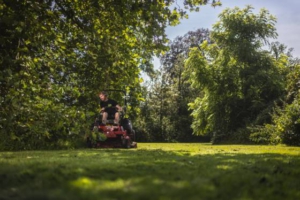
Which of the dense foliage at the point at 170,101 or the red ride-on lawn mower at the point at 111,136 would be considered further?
the dense foliage at the point at 170,101

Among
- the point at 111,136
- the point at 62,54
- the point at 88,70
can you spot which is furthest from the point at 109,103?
the point at 62,54

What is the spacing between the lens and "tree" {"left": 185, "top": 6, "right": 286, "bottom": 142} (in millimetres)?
26578

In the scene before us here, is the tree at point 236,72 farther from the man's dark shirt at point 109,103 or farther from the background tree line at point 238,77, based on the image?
the man's dark shirt at point 109,103

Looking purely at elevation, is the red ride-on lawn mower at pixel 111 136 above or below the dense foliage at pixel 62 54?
below

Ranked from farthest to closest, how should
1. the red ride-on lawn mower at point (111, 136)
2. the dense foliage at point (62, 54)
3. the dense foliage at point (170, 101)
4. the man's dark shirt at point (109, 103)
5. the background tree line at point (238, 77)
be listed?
1. the dense foliage at point (170, 101)
2. the background tree line at point (238, 77)
3. the man's dark shirt at point (109, 103)
4. the red ride-on lawn mower at point (111, 136)
5. the dense foliage at point (62, 54)

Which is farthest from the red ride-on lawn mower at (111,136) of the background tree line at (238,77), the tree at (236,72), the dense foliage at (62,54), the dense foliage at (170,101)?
the dense foliage at (170,101)

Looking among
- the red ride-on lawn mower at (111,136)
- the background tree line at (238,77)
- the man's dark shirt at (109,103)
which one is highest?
the background tree line at (238,77)

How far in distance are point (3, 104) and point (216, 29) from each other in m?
24.5

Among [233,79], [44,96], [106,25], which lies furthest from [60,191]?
[233,79]

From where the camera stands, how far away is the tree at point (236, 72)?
26578 mm

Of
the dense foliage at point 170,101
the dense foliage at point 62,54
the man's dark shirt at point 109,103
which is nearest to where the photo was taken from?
the dense foliage at point 62,54

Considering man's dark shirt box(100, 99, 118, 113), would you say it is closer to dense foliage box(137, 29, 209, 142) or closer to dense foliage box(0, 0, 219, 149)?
dense foliage box(0, 0, 219, 149)

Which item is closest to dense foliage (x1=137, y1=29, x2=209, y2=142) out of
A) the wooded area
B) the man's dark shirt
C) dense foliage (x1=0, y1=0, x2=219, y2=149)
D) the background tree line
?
the background tree line

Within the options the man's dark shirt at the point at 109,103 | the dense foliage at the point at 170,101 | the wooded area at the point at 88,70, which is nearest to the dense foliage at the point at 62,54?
the wooded area at the point at 88,70
